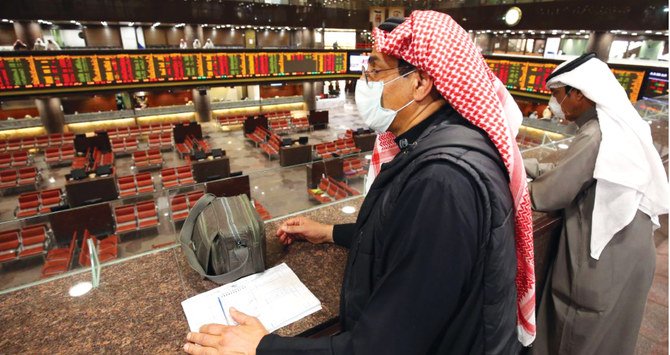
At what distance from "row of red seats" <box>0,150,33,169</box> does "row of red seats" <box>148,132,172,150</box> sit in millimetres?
3927

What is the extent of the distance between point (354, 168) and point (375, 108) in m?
6.22

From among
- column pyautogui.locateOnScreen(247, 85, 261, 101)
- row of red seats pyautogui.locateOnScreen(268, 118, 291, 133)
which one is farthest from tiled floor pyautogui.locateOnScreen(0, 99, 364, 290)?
column pyautogui.locateOnScreen(247, 85, 261, 101)

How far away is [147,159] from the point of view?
12023mm

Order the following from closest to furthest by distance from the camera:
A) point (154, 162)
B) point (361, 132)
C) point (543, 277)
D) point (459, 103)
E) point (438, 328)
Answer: point (438, 328), point (459, 103), point (543, 277), point (154, 162), point (361, 132)

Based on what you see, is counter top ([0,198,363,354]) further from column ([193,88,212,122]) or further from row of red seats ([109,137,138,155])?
column ([193,88,212,122])

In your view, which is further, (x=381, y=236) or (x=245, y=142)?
(x=245, y=142)

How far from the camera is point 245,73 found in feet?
54.1

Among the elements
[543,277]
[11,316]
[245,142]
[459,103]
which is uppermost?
[459,103]

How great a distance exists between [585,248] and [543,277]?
389mm

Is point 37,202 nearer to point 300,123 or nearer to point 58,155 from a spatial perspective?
point 58,155

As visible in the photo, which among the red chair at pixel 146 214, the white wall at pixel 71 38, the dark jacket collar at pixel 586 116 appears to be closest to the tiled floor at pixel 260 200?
the red chair at pixel 146 214

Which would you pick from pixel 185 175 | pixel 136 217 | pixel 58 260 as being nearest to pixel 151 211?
pixel 136 217

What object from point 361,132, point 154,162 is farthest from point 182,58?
point 361,132

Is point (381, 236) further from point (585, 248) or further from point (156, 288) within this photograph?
point (585, 248)
